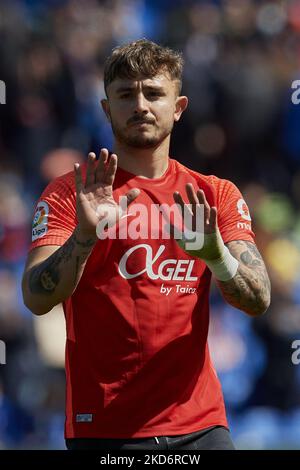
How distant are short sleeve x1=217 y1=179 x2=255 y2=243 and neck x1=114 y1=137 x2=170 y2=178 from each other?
0.95 feet

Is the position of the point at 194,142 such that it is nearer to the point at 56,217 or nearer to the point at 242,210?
the point at 242,210

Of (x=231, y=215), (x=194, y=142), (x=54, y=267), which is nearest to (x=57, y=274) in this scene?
(x=54, y=267)

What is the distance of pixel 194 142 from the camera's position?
8.75 m

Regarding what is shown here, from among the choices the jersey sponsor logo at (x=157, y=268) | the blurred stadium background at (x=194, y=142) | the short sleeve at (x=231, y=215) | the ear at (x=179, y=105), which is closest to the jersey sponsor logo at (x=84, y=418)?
the jersey sponsor logo at (x=157, y=268)

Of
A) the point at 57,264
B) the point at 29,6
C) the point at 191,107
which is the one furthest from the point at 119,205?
the point at 29,6

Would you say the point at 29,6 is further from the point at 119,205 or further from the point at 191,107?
the point at 119,205

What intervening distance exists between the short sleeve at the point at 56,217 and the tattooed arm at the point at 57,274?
0.36 feet

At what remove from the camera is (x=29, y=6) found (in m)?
9.19

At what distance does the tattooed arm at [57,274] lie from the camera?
11.8 feet

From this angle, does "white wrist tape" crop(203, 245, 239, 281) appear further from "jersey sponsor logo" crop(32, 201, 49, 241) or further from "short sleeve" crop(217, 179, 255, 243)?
"jersey sponsor logo" crop(32, 201, 49, 241)

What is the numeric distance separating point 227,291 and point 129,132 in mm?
790

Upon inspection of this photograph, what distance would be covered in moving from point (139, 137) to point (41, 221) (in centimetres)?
55

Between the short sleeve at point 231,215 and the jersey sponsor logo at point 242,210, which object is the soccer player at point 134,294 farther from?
the jersey sponsor logo at point 242,210

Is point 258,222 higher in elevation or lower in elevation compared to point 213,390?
lower
